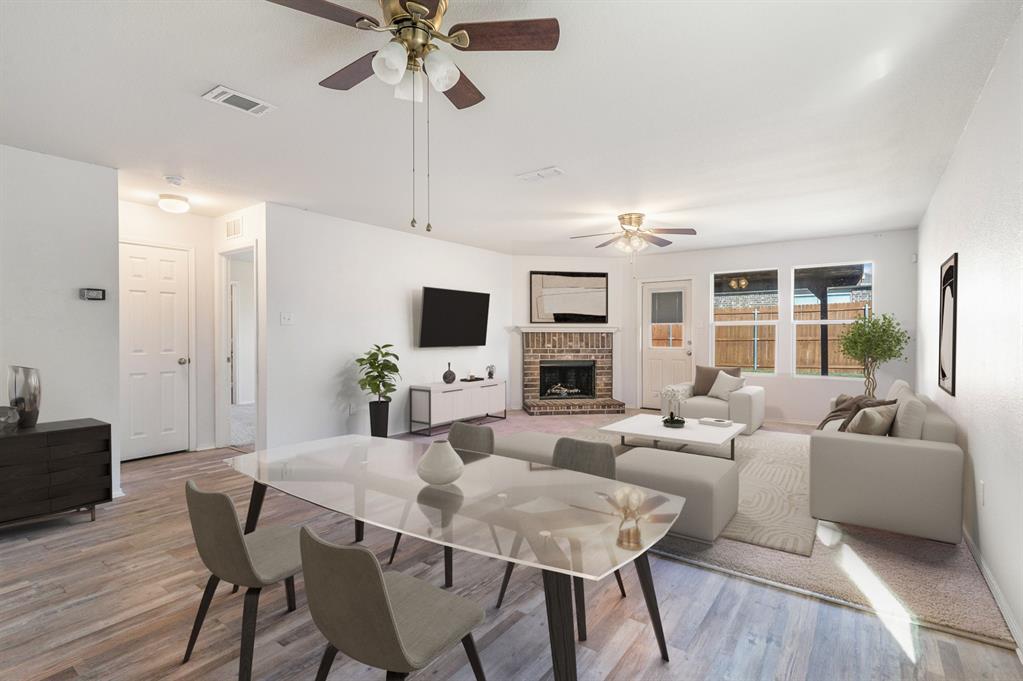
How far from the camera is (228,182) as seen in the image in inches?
167

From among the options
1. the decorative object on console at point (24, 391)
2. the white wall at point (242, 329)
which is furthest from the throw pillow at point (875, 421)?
the white wall at point (242, 329)

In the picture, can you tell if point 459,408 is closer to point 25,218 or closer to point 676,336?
point 676,336

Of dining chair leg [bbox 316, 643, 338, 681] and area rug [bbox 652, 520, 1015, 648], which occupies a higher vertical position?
dining chair leg [bbox 316, 643, 338, 681]

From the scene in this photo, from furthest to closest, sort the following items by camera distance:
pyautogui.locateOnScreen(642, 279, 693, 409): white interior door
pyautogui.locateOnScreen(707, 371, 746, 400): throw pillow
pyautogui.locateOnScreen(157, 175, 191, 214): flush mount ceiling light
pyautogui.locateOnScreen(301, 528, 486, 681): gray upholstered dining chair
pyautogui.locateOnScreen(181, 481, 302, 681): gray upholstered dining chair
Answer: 1. pyautogui.locateOnScreen(642, 279, 693, 409): white interior door
2. pyautogui.locateOnScreen(707, 371, 746, 400): throw pillow
3. pyautogui.locateOnScreen(157, 175, 191, 214): flush mount ceiling light
4. pyautogui.locateOnScreen(181, 481, 302, 681): gray upholstered dining chair
5. pyautogui.locateOnScreen(301, 528, 486, 681): gray upholstered dining chair

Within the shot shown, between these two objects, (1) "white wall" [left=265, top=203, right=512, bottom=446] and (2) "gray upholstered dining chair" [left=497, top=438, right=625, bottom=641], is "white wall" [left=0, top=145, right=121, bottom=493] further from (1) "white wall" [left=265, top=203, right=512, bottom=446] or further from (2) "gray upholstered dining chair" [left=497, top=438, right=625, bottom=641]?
(2) "gray upholstered dining chair" [left=497, top=438, right=625, bottom=641]

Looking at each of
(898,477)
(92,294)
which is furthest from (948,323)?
(92,294)

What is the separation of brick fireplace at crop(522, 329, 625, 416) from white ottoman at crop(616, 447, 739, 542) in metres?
4.69

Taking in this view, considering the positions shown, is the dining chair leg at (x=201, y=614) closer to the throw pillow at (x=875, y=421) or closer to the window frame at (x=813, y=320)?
the throw pillow at (x=875, y=421)

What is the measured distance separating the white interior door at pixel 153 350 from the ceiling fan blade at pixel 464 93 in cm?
447

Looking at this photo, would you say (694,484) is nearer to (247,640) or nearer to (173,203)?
(247,640)

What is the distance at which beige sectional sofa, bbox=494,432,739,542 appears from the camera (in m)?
2.90

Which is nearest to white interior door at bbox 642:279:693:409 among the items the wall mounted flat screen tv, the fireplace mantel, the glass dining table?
the fireplace mantel

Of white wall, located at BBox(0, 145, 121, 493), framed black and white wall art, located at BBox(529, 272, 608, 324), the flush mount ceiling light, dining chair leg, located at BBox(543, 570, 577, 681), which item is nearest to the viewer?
dining chair leg, located at BBox(543, 570, 577, 681)

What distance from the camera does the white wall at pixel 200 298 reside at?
5.26m
